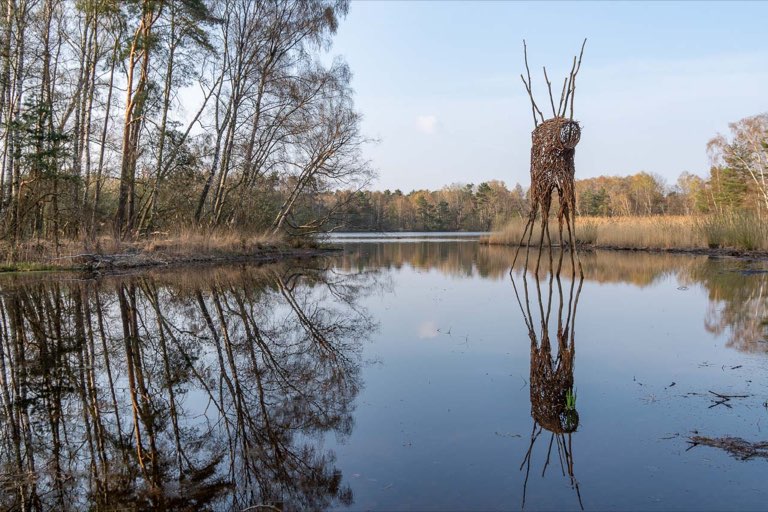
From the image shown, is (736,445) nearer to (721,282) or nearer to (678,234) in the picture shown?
(721,282)

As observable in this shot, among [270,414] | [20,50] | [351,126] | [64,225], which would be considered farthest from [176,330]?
[351,126]

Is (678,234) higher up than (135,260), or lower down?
higher up

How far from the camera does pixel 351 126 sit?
982 inches

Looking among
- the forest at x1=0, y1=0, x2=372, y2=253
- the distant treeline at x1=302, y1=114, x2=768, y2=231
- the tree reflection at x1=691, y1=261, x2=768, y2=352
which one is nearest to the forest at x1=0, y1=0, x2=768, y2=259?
the forest at x1=0, y1=0, x2=372, y2=253

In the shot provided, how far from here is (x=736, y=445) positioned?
120 inches

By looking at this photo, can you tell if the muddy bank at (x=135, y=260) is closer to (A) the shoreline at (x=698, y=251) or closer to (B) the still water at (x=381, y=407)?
(B) the still water at (x=381, y=407)

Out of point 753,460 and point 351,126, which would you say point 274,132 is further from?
point 753,460

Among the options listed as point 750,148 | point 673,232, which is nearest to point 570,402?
point 673,232

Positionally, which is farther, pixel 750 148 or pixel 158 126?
pixel 750 148

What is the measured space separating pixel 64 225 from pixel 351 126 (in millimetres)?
13360

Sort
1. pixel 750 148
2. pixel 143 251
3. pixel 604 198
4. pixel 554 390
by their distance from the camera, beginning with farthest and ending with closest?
pixel 604 198 < pixel 750 148 < pixel 143 251 < pixel 554 390

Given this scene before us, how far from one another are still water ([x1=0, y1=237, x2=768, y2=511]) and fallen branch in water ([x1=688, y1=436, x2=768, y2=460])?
0.07 meters

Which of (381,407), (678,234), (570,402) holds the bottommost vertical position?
(381,407)

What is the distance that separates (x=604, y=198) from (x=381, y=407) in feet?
256
